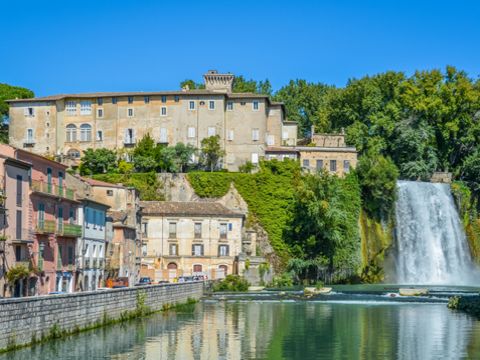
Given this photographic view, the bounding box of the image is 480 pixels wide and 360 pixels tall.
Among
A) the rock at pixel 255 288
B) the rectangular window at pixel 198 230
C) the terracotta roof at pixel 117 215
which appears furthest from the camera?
the rectangular window at pixel 198 230

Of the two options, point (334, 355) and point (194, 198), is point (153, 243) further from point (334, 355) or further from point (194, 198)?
point (334, 355)

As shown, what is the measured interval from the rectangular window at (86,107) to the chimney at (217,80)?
1510 centimetres

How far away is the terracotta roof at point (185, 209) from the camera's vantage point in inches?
3029

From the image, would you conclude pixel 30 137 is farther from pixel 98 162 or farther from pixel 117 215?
pixel 117 215

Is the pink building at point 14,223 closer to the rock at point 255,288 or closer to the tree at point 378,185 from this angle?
the rock at point 255,288

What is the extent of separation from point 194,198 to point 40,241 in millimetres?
37053

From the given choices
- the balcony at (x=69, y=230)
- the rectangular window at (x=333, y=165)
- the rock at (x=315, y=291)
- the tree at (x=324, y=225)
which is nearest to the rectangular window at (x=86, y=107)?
the tree at (x=324, y=225)

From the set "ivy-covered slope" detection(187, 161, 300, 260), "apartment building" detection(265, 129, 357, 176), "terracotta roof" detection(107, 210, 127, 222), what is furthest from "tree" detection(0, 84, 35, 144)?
"terracotta roof" detection(107, 210, 127, 222)

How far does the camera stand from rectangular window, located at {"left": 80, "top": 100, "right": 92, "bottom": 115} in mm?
91500

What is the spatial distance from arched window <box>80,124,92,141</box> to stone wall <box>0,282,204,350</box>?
1843 inches

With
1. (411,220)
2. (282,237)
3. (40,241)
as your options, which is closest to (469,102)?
(411,220)

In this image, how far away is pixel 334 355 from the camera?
3083 cm

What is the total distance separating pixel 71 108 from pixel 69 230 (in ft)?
139

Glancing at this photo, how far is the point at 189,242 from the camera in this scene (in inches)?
3034
